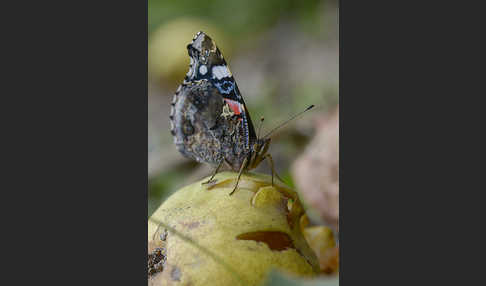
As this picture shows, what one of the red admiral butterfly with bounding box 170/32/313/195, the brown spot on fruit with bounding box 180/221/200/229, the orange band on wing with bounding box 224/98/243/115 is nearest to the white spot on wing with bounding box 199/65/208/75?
the red admiral butterfly with bounding box 170/32/313/195

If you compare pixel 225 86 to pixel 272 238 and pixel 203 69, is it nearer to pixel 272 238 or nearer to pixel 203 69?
pixel 203 69

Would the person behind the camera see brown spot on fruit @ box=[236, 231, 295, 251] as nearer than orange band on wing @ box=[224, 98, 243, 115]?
Yes

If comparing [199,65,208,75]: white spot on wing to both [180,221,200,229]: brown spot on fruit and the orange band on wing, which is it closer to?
the orange band on wing

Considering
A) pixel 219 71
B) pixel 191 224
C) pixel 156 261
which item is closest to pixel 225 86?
pixel 219 71

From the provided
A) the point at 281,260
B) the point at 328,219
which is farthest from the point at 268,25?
the point at 281,260

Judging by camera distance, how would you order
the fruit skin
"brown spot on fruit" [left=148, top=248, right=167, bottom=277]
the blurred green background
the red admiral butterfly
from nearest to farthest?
the fruit skin → "brown spot on fruit" [left=148, top=248, right=167, bottom=277] → the red admiral butterfly → the blurred green background

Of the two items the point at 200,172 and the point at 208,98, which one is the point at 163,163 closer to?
the point at 200,172

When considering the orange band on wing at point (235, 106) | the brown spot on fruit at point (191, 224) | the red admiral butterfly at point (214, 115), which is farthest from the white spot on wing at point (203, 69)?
the brown spot on fruit at point (191, 224)
